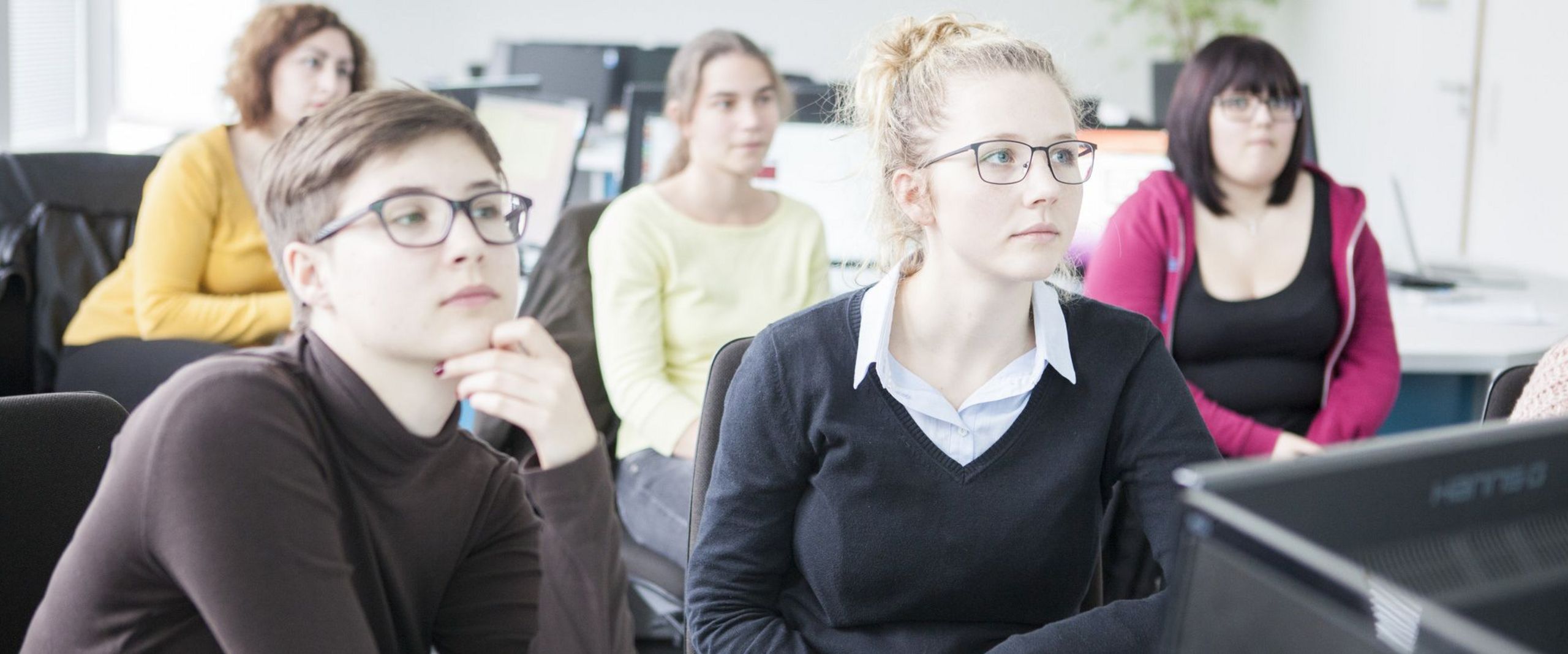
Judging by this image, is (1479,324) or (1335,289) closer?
(1335,289)

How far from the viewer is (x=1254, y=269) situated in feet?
7.42

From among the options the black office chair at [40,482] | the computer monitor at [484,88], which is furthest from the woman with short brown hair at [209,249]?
the black office chair at [40,482]

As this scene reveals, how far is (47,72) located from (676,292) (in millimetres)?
3629

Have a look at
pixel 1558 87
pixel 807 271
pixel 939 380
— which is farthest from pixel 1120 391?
pixel 1558 87

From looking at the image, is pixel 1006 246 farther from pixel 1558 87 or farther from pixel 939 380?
pixel 1558 87

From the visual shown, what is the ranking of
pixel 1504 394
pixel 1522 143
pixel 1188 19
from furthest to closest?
pixel 1188 19, pixel 1522 143, pixel 1504 394

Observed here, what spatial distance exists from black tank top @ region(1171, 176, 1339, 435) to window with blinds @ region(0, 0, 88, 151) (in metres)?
3.66

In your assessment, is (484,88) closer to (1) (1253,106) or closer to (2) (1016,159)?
(1) (1253,106)

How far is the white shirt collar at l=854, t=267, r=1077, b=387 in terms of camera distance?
1.31 metres

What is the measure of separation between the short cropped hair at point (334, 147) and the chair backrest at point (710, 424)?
0.40 meters

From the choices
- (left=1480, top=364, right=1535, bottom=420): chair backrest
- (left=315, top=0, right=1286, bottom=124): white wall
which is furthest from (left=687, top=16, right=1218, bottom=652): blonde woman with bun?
(left=315, top=0, right=1286, bottom=124): white wall

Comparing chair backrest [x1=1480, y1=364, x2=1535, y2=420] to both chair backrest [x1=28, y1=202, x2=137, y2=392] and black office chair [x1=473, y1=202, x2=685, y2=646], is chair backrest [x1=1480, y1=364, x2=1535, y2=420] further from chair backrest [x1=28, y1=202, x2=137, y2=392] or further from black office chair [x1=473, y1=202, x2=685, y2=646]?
chair backrest [x1=28, y1=202, x2=137, y2=392]

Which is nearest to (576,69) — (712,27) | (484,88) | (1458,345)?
(484,88)

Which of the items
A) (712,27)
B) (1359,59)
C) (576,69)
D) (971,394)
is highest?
(712,27)
